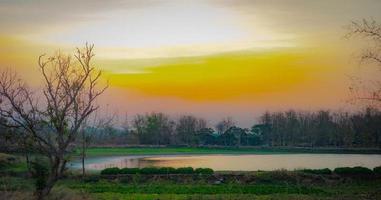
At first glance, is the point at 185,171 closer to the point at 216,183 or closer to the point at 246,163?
the point at 216,183

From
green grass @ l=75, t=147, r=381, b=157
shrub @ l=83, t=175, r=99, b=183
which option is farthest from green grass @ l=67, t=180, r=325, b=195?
green grass @ l=75, t=147, r=381, b=157

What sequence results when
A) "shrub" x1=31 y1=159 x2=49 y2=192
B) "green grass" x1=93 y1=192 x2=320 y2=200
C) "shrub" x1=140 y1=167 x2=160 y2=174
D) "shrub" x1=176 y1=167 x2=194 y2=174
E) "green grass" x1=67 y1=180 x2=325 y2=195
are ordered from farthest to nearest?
"shrub" x1=176 y1=167 x2=194 y2=174 < "shrub" x1=140 y1=167 x2=160 y2=174 < "green grass" x1=67 y1=180 x2=325 y2=195 < "green grass" x1=93 y1=192 x2=320 y2=200 < "shrub" x1=31 y1=159 x2=49 y2=192

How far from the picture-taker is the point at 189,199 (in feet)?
68.0

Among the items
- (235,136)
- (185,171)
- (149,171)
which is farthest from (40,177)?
(235,136)

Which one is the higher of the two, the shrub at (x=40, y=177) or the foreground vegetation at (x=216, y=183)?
the shrub at (x=40, y=177)

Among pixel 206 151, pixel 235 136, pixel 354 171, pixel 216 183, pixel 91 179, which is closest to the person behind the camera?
pixel 216 183

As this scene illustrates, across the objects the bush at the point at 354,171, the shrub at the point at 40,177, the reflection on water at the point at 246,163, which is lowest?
the reflection on water at the point at 246,163

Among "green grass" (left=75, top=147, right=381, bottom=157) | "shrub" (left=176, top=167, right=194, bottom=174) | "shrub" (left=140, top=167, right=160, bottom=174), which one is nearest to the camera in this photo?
"shrub" (left=140, top=167, right=160, bottom=174)

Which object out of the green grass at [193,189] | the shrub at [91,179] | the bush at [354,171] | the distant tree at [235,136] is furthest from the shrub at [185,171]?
the distant tree at [235,136]

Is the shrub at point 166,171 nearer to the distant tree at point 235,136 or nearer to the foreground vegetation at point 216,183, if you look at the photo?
the foreground vegetation at point 216,183

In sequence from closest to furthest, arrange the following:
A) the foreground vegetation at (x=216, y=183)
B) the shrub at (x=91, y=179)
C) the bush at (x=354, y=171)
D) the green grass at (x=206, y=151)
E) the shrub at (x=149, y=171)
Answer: the foreground vegetation at (x=216, y=183) < the bush at (x=354, y=171) < the shrub at (x=91, y=179) < the shrub at (x=149, y=171) < the green grass at (x=206, y=151)

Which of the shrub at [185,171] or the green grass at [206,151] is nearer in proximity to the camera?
the shrub at [185,171]

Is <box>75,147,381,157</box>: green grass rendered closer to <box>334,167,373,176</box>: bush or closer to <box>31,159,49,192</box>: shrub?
<box>334,167,373,176</box>: bush

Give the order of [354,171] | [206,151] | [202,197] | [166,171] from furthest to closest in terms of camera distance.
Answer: [206,151] < [166,171] < [354,171] < [202,197]
